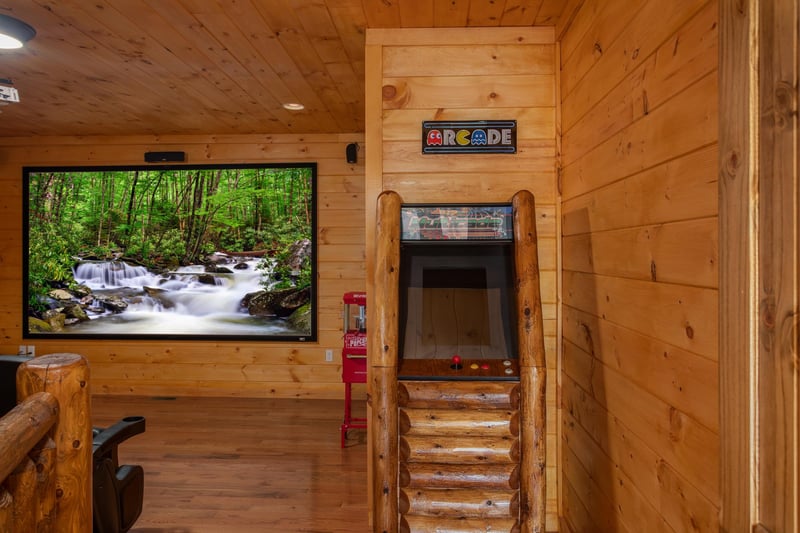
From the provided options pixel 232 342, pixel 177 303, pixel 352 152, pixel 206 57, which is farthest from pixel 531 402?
pixel 177 303

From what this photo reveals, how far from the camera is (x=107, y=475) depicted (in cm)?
206

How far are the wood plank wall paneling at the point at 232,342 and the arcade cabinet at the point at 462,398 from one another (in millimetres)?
2962

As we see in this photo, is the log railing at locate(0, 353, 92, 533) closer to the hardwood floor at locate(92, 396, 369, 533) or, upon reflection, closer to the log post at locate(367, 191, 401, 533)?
the log post at locate(367, 191, 401, 533)

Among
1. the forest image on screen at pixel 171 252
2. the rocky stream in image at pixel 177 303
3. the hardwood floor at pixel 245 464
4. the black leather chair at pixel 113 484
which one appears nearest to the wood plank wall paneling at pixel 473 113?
the hardwood floor at pixel 245 464

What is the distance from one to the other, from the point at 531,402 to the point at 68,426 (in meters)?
1.45

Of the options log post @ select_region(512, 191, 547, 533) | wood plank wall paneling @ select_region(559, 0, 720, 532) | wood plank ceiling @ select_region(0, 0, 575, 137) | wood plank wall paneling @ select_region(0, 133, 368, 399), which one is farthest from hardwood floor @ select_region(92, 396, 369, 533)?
wood plank ceiling @ select_region(0, 0, 575, 137)

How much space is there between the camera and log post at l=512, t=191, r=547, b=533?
74.9 inches

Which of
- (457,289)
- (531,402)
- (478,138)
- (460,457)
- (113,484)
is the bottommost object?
(113,484)

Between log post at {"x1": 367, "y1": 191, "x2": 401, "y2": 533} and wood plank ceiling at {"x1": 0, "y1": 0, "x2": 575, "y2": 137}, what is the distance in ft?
4.21

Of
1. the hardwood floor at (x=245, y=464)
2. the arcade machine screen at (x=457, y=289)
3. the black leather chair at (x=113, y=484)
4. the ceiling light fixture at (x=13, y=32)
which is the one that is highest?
the ceiling light fixture at (x=13, y=32)

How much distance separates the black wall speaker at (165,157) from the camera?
5039mm

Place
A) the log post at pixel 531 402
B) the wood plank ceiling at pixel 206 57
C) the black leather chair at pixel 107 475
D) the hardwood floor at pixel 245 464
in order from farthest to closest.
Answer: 1. the hardwood floor at pixel 245 464
2. the wood plank ceiling at pixel 206 57
3. the black leather chair at pixel 107 475
4. the log post at pixel 531 402

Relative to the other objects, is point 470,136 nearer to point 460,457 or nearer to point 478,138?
point 478,138

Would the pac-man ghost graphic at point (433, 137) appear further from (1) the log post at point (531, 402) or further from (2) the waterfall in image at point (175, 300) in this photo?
(2) the waterfall in image at point (175, 300)
